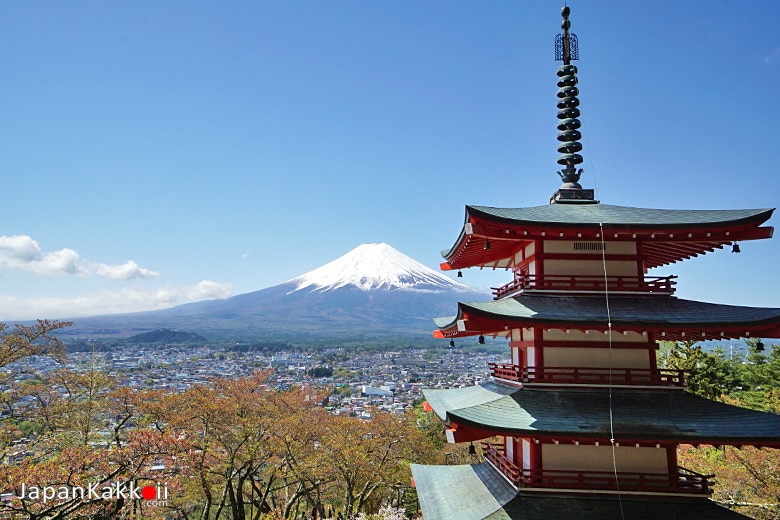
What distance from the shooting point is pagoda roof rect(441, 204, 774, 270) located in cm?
816

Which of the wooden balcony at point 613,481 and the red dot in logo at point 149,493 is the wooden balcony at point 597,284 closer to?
the wooden balcony at point 613,481

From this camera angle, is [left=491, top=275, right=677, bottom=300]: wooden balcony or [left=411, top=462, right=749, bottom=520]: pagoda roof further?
[left=491, top=275, right=677, bottom=300]: wooden balcony

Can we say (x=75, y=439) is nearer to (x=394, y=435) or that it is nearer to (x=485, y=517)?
(x=394, y=435)

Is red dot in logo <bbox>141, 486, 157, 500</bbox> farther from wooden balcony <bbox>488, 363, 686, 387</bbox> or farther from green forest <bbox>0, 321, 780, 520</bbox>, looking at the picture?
wooden balcony <bbox>488, 363, 686, 387</bbox>

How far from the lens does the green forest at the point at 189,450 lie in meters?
13.1

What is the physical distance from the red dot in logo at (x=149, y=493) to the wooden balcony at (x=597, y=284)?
1481cm

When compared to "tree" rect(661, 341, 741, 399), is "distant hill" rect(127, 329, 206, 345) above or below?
below

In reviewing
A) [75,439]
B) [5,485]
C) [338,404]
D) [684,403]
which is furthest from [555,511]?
[338,404]

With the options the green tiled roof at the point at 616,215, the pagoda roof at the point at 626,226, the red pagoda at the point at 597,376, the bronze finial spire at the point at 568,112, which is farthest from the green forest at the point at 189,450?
the bronze finial spire at the point at 568,112

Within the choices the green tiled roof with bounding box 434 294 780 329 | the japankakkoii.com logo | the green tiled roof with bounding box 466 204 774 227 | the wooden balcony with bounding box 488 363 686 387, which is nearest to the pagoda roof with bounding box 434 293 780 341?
the green tiled roof with bounding box 434 294 780 329

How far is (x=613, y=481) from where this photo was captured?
7996 mm

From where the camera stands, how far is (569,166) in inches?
423

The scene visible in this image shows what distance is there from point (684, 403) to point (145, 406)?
1759 centimetres

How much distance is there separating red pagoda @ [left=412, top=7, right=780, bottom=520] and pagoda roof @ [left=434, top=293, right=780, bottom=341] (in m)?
0.03
